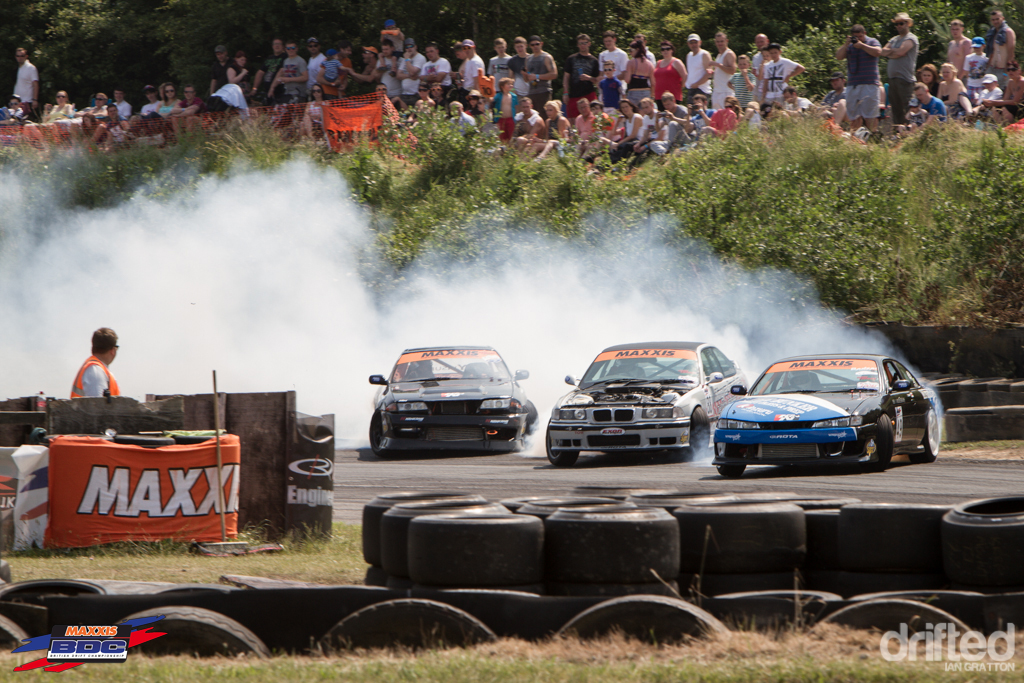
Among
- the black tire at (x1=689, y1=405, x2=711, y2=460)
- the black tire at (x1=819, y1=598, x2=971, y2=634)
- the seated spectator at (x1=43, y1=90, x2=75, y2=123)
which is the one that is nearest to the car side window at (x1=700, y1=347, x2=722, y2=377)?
the black tire at (x1=689, y1=405, x2=711, y2=460)

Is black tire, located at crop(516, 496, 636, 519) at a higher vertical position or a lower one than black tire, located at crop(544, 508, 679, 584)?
higher

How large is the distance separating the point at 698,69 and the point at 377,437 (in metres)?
11.0

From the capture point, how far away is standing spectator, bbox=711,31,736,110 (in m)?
21.7

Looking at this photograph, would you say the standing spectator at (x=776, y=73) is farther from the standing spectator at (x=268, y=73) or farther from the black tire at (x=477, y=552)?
the black tire at (x=477, y=552)

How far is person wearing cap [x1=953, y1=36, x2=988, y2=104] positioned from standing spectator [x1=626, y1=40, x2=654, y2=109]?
5929mm

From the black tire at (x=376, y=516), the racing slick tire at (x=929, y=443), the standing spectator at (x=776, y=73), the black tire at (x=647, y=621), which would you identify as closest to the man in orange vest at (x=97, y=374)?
the black tire at (x=376, y=516)

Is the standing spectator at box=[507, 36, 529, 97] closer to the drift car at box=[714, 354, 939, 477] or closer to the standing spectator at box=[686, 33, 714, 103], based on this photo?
the standing spectator at box=[686, 33, 714, 103]

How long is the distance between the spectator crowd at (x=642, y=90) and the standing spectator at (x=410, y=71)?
0.09 ft

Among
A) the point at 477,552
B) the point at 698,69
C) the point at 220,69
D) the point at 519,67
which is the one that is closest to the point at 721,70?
the point at 698,69

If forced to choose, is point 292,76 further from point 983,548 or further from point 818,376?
point 983,548

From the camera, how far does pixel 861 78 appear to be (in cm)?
2131

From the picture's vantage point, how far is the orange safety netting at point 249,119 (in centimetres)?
2453

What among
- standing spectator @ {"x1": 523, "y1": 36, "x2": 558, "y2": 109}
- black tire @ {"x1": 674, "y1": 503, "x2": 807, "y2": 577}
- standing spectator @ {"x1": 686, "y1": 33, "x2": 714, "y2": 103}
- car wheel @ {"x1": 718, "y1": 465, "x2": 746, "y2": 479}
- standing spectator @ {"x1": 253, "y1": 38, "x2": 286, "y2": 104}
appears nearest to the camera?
black tire @ {"x1": 674, "y1": 503, "x2": 807, "y2": 577}

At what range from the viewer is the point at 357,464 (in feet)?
47.2
